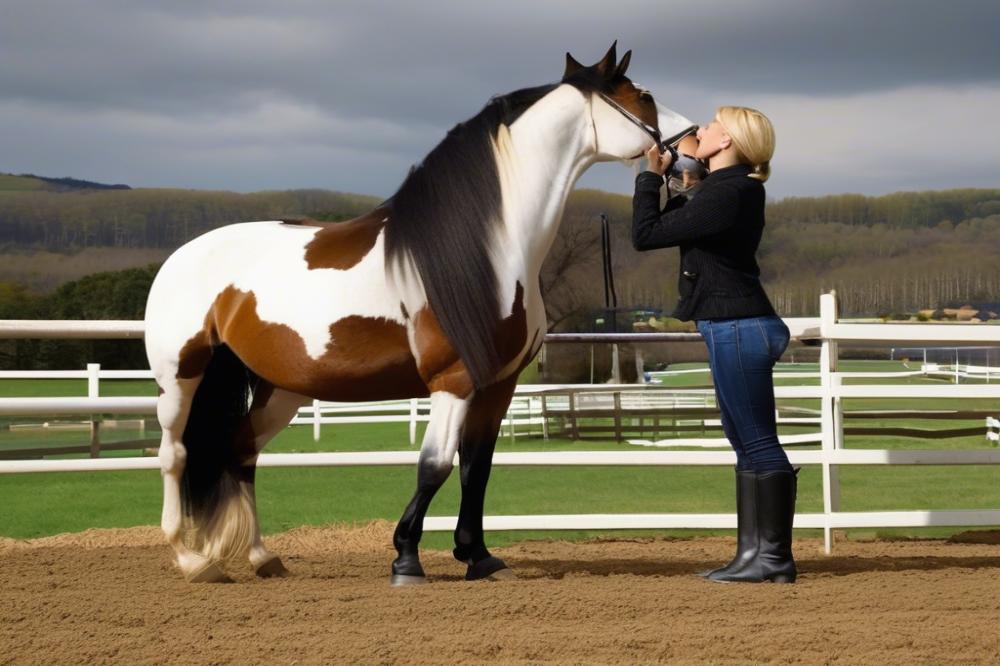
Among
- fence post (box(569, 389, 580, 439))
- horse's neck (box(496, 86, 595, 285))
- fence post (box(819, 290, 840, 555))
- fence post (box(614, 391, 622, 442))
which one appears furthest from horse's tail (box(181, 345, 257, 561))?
fence post (box(569, 389, 580, 439))

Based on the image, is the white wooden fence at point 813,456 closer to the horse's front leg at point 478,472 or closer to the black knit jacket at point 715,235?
the horse's front leg at point 478,472

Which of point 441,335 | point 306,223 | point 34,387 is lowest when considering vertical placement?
point 34,387

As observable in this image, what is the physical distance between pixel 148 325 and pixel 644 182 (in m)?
2.13

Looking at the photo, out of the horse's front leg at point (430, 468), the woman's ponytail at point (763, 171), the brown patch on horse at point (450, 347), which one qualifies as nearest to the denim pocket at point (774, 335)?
the woman's ponytail at point (763, 171)

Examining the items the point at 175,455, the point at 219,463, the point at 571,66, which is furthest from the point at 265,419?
the point at 571,66

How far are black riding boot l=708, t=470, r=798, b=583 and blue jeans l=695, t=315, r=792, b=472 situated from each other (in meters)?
0.06

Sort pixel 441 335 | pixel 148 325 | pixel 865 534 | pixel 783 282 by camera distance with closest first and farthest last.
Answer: pixel 441 335 < pixel 148 325 < pixel 865 534 < pixel 783 282

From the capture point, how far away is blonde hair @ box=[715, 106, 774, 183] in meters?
3.91

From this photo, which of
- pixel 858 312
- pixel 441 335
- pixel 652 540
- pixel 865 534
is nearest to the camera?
pixel 441 335

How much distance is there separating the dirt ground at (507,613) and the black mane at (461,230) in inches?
34.9

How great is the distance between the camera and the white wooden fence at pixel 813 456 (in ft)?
16.8

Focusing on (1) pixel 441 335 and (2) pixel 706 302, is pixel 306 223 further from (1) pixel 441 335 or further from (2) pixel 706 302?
(2) pixel 706 302

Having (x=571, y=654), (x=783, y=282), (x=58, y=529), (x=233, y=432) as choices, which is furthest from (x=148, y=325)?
(x=783, y=282)

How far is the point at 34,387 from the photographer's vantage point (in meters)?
22.0
